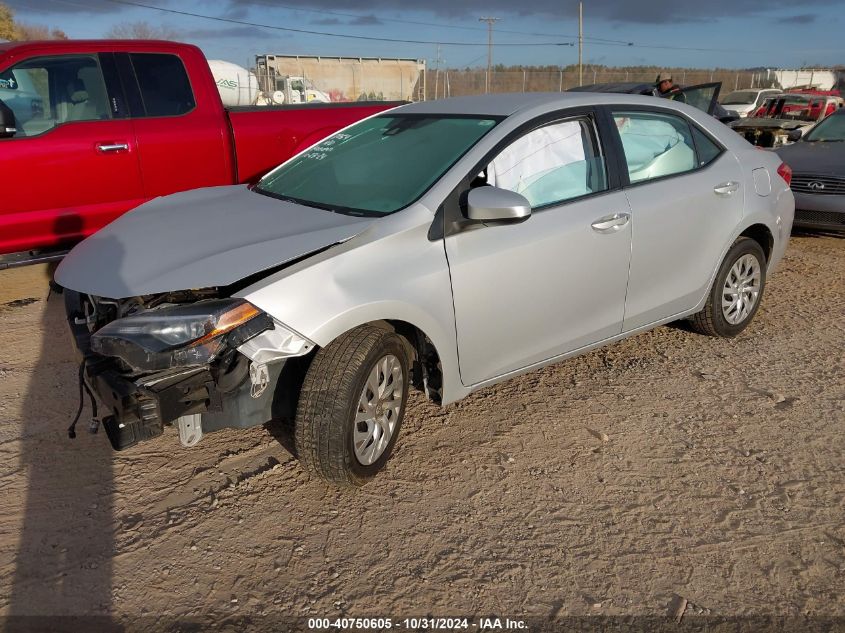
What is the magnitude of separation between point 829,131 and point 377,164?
7.74 meters

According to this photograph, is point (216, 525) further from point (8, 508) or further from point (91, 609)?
point (8, 508)

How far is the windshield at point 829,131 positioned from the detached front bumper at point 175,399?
8.58 meters

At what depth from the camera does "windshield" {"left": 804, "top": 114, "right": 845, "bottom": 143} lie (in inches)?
350

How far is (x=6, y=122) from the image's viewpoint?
16.5ft

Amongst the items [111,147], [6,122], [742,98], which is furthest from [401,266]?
[742,98]

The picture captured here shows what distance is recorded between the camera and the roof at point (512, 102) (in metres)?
3.79

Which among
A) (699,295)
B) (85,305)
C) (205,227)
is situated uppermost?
(205,227)

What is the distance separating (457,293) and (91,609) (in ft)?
6.23

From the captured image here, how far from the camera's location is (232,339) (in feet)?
8.82

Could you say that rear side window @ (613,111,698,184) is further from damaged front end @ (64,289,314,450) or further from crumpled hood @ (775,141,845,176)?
crumpled hood @ (775,141,845,176)

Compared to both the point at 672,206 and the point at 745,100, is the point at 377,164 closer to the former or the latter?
the point at 672,206

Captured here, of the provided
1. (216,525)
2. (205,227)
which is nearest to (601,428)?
(216,525)

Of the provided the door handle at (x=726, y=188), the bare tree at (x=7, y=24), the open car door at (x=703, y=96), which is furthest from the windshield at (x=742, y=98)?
the bare tree at (x=7, y=24)

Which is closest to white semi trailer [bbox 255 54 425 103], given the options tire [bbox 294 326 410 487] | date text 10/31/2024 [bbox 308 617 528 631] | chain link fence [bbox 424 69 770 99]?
chain link fence [bbox 424 69 770 99]
